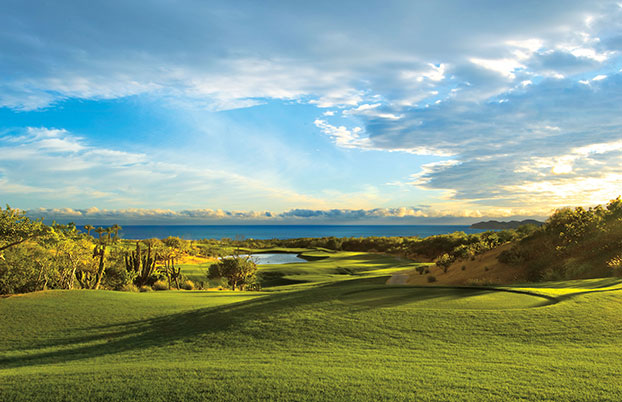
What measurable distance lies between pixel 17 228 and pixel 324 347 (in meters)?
10.5

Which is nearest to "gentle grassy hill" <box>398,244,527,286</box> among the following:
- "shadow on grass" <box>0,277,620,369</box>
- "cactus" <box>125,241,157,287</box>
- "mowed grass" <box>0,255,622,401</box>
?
"mowed grass" <box>0,255,622,401</box>

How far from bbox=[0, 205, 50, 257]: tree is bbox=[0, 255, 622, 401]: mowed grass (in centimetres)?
190

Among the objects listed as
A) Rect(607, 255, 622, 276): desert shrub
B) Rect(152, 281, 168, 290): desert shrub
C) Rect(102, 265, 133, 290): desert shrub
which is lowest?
Rect(152, 281, 168, 290): desert shrub

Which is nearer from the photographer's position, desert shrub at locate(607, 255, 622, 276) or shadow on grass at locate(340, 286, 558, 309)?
shadow on grass at locate(340, 286, 558, 309)

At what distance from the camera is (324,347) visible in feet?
22.7

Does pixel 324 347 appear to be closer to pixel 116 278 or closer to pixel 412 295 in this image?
pixel 412 295

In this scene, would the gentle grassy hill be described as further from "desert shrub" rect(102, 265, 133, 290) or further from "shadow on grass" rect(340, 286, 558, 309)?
"desert shrub" rect(102, 265, 133, 290)

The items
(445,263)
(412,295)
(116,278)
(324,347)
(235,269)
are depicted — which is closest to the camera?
(324,347)

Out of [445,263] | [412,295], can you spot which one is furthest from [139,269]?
[445,263]

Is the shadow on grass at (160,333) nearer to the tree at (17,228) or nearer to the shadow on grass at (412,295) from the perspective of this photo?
the shadow on grass at (412,295)

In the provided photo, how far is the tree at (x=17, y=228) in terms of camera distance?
442 inches

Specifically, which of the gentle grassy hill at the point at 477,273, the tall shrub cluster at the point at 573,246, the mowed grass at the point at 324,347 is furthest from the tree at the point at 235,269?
the tall shrub cluster at the point at 573,246

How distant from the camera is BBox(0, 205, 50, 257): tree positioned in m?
11.2

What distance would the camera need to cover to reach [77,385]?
5.13 metres
